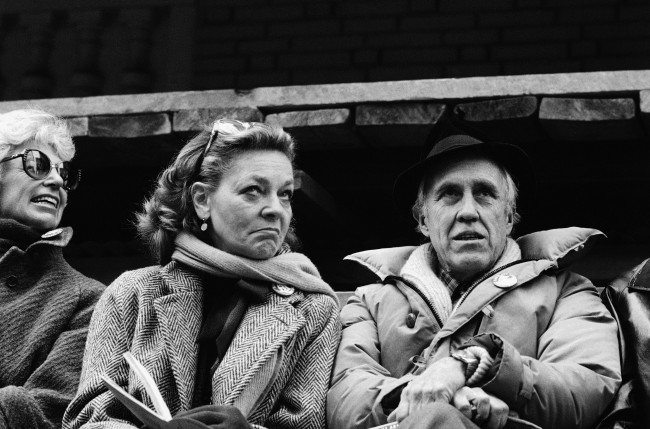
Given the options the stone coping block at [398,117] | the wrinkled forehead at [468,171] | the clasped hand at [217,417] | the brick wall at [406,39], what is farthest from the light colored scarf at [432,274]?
the brick wall at [406,39]

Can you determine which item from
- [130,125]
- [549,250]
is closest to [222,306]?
[549,250]

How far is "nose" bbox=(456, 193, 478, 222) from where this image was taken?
5223mm

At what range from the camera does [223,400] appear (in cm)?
485

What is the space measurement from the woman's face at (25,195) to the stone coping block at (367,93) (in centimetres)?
54

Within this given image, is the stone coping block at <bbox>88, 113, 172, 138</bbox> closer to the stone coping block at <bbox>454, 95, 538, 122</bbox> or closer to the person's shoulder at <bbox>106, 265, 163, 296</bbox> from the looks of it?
the person's shoulder at <bbox>106, 265, 163, 296</bbox>

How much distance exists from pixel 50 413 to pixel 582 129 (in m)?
2.18

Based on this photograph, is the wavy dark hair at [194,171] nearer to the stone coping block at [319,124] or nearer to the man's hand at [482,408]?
the stone coping block at [319,124]

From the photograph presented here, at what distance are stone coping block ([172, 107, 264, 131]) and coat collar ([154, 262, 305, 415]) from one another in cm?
88

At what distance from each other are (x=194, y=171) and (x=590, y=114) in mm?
1455

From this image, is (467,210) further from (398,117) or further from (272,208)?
(398,117)

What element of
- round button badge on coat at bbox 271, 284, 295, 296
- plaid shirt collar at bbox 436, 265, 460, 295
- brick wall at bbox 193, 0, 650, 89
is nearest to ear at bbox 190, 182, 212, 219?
round button badge on coat at bbox 271, 284, 295, 296

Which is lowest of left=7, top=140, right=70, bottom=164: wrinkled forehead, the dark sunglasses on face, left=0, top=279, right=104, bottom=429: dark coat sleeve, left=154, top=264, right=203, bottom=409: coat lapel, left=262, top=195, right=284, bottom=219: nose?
left=0, top=279, right=104, bottom=429: dark coat sleeve

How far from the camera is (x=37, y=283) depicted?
220 inches

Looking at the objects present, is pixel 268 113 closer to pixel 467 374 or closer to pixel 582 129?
pixel 582 129
